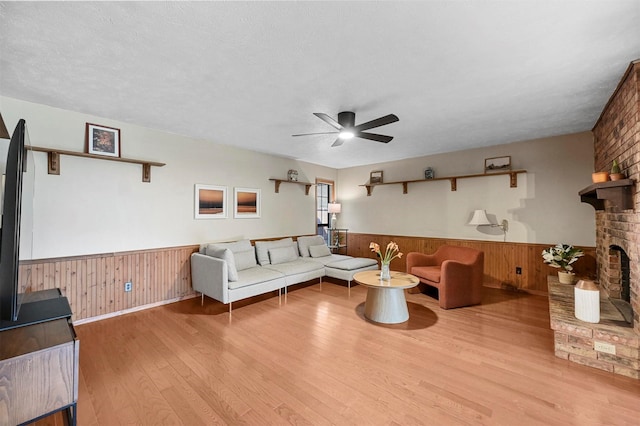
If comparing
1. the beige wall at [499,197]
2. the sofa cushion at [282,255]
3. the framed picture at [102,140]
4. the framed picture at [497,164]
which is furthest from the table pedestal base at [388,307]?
the framed picture at [102,140]

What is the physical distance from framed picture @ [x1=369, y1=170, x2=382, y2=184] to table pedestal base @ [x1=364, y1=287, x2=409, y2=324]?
133 inches

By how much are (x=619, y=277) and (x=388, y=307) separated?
2.51 meters

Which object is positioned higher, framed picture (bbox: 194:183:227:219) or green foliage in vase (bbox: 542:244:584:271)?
framed picture (bbox: 194:183:227:219)

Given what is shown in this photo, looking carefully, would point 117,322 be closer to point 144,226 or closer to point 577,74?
point 144,226

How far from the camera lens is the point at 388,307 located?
10.6 feet

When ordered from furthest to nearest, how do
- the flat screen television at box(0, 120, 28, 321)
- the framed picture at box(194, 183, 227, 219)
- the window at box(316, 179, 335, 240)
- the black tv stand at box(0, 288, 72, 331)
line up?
the window at box(316, 179, 335, 240) < the framed picture at box(194, 183, 227, 219) < the black tv stand at box(0, 288, 72, 331) < the flat screen television at box(0, 120, 28, 321)

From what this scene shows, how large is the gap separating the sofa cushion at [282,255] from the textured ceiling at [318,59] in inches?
90.4

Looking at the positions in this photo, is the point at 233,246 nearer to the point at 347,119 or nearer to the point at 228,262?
the point at 228,262

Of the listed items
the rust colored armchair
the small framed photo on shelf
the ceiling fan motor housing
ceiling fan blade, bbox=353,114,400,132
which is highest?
the ceiling fan motor housing

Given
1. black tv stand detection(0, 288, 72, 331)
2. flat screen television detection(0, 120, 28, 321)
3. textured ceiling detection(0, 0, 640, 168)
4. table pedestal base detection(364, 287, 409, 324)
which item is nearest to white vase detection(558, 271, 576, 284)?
textured ceiling detection(0, 0, 640, 168)

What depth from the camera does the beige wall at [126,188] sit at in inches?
118

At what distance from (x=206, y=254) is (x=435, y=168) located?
4461 millimetres

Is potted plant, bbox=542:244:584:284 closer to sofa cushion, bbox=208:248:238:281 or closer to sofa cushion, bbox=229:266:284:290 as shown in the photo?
sofa cushion, bbox=229:266:284:290

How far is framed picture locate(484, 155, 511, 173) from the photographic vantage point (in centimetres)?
461
